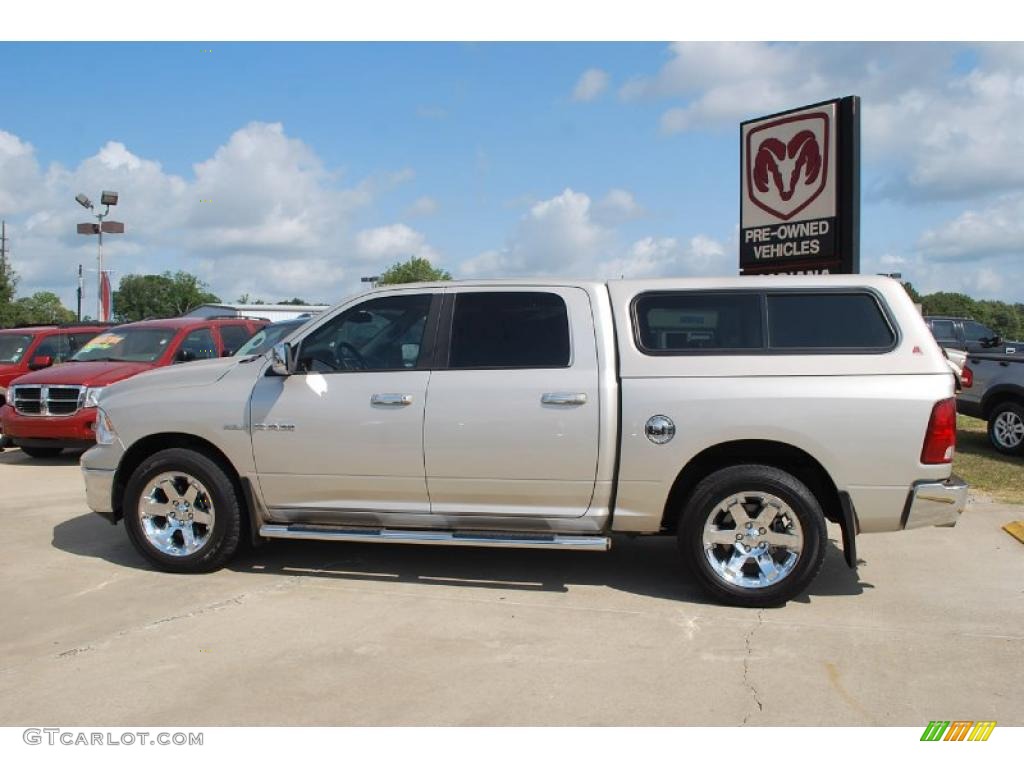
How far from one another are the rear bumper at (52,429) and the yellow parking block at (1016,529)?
953 centimetres

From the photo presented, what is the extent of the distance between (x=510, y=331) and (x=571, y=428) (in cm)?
76

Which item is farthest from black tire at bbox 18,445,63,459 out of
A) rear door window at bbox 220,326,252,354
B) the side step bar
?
the side step bar

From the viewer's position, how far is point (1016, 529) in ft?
23.0

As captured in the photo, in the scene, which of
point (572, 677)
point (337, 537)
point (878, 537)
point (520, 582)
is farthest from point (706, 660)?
point (878, 537)

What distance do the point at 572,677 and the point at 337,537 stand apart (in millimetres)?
2032

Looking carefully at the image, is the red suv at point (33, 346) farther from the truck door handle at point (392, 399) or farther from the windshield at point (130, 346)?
the truck door handle at point (392, 399)

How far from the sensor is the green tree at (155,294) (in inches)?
2729

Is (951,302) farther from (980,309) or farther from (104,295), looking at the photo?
(104,295)

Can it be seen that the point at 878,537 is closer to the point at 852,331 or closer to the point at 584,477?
the point at 852,331

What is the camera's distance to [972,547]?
6574 millimetres

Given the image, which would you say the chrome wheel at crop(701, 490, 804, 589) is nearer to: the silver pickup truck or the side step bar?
the side step bar

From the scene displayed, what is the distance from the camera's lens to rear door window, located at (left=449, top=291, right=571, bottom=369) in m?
5.34

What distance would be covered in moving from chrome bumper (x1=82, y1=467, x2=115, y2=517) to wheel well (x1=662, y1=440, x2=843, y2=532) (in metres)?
3.71

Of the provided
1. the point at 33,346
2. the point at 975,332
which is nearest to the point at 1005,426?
the point at 975,332
